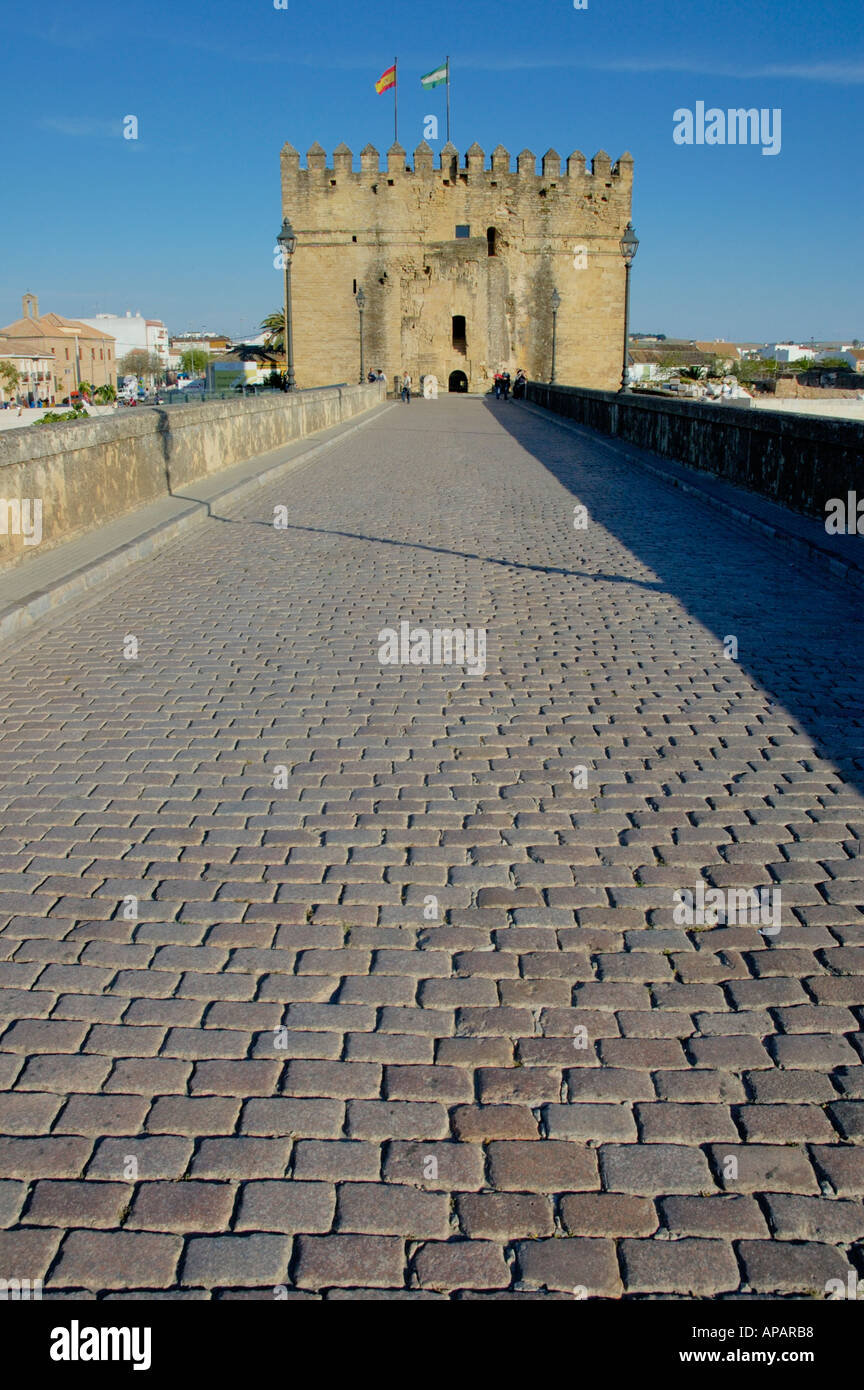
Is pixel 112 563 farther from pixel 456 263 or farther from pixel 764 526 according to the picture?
pixel 456 263

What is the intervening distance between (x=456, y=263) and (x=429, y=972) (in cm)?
6210

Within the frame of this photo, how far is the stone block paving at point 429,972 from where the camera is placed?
249cm

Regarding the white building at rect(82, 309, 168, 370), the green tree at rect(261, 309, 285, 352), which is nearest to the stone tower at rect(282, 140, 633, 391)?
the green tree at rect(261, 309, 285, 352)

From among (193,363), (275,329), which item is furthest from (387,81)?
(193,363)

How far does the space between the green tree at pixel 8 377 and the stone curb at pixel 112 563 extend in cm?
9559

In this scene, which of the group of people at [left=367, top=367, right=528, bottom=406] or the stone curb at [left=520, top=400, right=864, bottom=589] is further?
the group of people at [left=367, top=367, right=528, bottom=406]

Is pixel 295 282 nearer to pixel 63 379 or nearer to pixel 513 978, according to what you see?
pixel 513 978

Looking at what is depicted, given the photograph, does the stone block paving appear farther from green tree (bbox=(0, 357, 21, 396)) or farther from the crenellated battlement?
green tree (bbox=(0, 357, 21, 396))

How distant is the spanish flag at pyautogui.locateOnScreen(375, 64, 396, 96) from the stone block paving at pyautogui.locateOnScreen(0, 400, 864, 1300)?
59176 mm

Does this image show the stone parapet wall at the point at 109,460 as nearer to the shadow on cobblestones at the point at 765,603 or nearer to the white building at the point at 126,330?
the shadow on cobblestones at the point at 765,603

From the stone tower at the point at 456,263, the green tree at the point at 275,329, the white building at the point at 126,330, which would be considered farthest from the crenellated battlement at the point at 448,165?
the white building at the point at 126,330

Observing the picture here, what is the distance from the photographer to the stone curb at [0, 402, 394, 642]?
7839 millimetres
